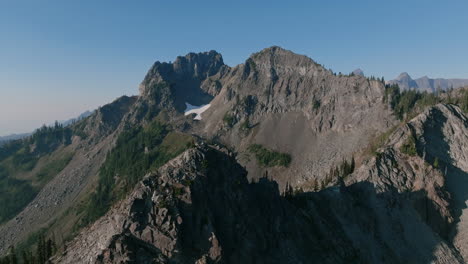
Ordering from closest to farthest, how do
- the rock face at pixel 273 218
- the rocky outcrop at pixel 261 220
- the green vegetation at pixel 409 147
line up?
the rocky outcrop at pixel 261 220, the rock face at pixel 273 218, the green vegetation at pixel 409 147

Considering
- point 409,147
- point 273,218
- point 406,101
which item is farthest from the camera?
point 406,101

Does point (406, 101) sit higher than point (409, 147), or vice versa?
point (406, 101)

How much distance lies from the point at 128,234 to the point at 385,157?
89977 millimetres

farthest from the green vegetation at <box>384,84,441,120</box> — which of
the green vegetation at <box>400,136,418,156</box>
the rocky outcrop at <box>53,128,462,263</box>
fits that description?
the rocky outcrop at <box>53,128,462,263</box>

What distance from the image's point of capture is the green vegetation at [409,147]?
→ 10854cm

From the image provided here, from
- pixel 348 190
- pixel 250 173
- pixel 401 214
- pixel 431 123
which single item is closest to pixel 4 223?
pixel 250 173

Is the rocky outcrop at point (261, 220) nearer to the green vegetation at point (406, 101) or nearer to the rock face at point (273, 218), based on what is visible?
the rock face at point (273, 218)

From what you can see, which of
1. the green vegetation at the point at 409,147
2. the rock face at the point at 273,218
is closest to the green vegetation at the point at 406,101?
the rock face at the point at 273,218

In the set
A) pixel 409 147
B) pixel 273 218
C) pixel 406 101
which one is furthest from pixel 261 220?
pixel 406 101

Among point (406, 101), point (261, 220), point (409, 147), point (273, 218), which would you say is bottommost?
point (273, 218)

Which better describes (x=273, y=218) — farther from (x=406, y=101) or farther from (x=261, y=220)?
(x=406, y=101)

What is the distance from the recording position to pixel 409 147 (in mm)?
109750

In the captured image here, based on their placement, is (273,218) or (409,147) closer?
(273,218)

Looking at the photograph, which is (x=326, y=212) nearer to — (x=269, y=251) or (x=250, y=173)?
(x=269, y=251)
